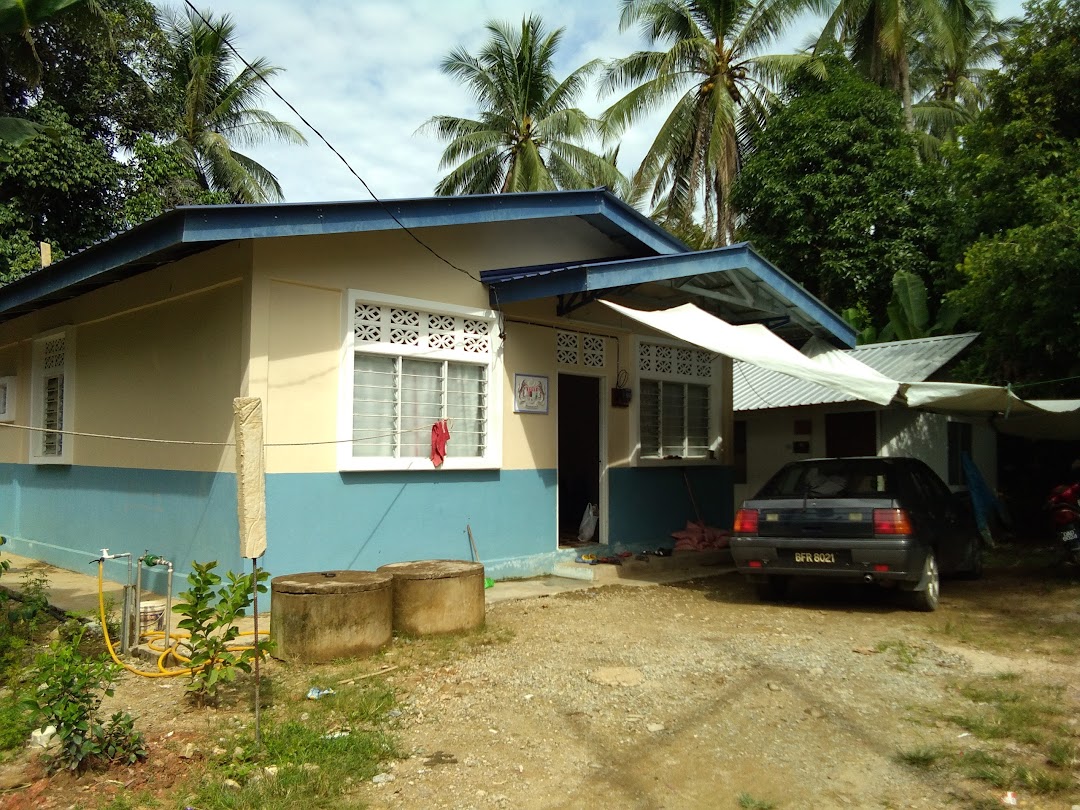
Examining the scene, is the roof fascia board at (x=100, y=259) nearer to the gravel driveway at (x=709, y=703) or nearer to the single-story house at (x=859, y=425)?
the gravel driveway at (x=709, y=703)

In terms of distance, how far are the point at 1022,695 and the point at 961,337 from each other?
433 inches

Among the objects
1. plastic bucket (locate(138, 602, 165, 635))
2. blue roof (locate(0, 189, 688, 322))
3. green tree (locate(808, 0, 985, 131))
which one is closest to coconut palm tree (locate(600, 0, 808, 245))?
green tree (locate(808, 0, 985, 131))

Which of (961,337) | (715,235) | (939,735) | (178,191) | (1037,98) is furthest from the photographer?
(715,235)

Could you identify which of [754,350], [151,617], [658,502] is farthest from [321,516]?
[658,502]

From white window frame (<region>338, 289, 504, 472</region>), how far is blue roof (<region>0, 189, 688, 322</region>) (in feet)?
2.58

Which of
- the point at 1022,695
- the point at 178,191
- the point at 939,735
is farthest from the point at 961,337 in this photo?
the point at 178,191

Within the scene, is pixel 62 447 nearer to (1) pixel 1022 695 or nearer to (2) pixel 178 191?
(1) pixel 1022 695

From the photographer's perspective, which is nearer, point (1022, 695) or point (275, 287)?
point (1022, 695)

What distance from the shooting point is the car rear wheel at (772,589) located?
27.7 feet

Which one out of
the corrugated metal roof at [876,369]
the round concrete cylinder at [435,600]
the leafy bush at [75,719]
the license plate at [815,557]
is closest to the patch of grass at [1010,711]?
the license plate at [815,557]

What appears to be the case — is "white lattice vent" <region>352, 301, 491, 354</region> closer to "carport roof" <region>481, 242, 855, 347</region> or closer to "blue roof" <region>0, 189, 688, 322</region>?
"carport roof" <region>481, 242, 855, 347</region>

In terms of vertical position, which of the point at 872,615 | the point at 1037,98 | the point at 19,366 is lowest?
the point at 872,615

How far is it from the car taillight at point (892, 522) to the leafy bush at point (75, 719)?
595 cm

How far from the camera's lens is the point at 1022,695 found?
530 centimetres
